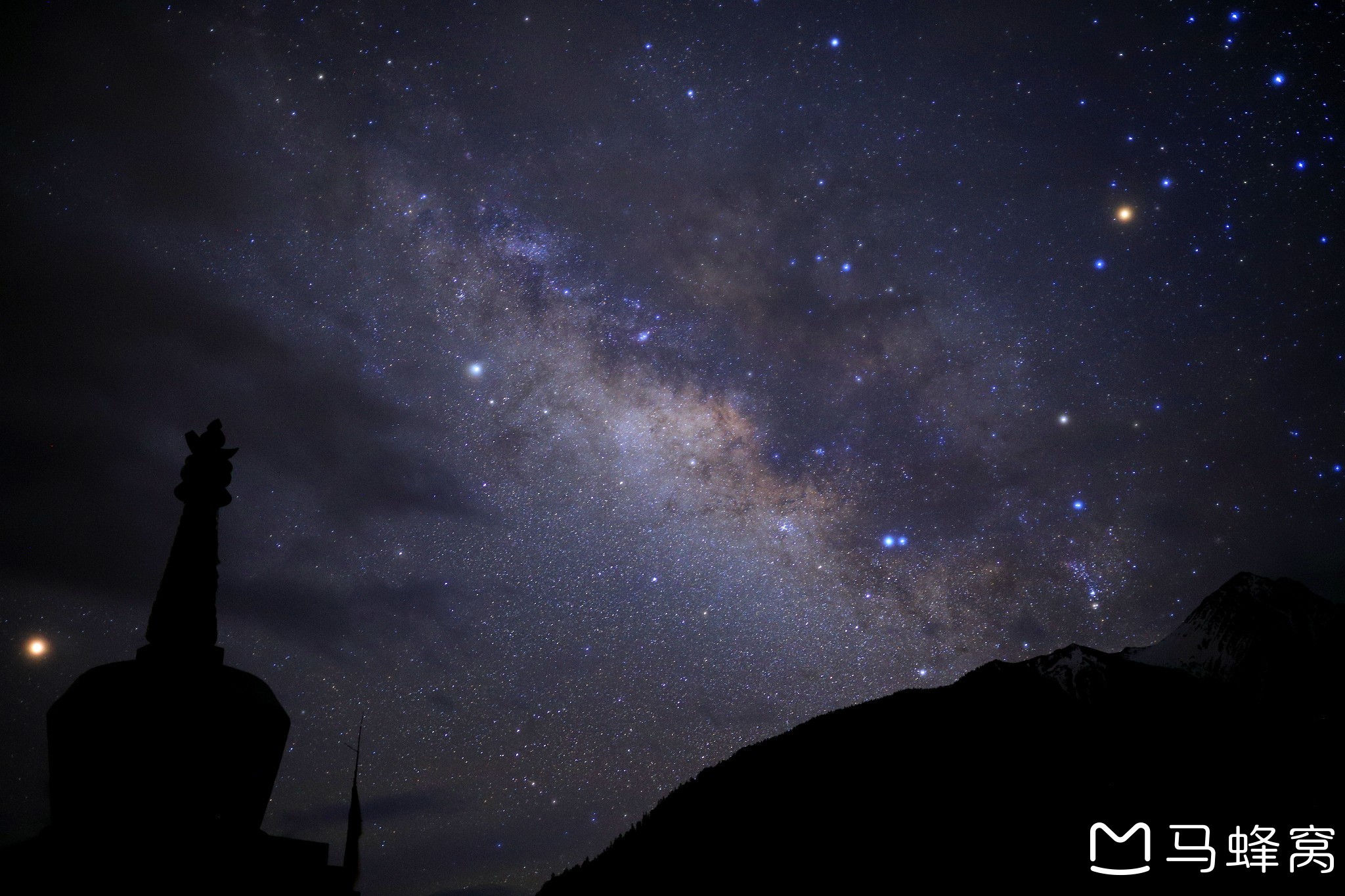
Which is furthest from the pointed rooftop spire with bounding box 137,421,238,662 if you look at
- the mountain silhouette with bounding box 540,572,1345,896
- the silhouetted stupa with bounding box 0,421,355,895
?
the mountain silhouette with bounding box 540,572,1345,896

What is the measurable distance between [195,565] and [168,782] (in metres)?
3.11

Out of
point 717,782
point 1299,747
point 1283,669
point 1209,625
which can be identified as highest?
point 1209,625

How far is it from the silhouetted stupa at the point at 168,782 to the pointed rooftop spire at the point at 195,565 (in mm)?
33

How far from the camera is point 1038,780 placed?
62406 mm

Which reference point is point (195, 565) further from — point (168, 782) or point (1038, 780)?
point (1038, 780)

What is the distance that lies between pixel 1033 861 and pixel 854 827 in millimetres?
12824

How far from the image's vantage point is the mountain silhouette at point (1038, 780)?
5194cm

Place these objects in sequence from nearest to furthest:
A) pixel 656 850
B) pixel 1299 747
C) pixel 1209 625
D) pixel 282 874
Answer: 1. pixel 282 874
2. pixel 656 850
3. pixel 1299 747
4. pixel 1209 625

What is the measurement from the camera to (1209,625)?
85.1 metres

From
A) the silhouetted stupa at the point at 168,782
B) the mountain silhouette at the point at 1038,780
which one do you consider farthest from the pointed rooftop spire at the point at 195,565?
the mountain silhouette at the point at 1038,780

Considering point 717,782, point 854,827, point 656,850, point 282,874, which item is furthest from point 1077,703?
point 282,874

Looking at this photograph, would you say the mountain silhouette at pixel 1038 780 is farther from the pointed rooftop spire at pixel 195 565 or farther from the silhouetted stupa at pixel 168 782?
the pointed rooftop spire at pixel 195 565

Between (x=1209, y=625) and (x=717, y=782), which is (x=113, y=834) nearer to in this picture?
(x=717, y=782)

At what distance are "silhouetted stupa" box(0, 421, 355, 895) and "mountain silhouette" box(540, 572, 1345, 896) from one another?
4952cm
